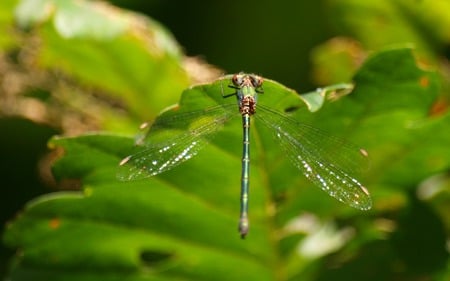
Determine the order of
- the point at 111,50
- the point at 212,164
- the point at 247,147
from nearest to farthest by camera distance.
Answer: the point at 247,147, the point at 212,164, the point at 111,50

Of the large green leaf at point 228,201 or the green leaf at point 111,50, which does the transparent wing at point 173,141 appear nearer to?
the large green leaf at point 228,201

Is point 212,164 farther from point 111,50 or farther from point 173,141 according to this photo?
point 111,50

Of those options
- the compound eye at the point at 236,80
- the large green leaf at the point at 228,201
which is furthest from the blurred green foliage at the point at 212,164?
the compound eye at the point at 236,80

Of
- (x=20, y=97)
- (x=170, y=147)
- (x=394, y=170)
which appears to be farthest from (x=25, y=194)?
(x=394, y=170)

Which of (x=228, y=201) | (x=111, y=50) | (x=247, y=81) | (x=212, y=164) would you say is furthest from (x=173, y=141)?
(x=111, y=50)

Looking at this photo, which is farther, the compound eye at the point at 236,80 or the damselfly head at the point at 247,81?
the damselfly head at the point at 247,81

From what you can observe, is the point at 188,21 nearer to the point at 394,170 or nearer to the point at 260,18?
the point at 260,18

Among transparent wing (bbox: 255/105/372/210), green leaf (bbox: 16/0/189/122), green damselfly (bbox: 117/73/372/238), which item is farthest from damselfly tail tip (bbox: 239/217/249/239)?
green leaf (bbox: 16/0/189/122)
